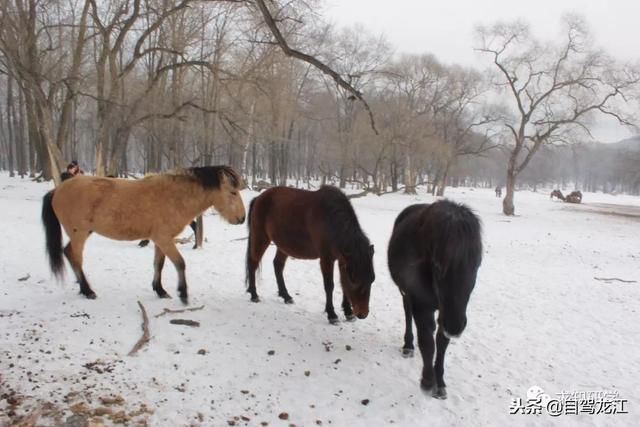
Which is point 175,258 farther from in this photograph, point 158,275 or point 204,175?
point 204,175

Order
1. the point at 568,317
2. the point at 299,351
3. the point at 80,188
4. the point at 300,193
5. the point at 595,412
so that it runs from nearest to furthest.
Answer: the point at 595,412 < the point at 299,351 < the point at 80,188 < the point at 300,193 < the point at 568,317

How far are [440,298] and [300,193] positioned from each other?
265 centimetres

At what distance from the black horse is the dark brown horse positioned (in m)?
0.40

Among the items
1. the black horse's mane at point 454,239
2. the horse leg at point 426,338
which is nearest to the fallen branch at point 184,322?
the horse leg at point 426,338

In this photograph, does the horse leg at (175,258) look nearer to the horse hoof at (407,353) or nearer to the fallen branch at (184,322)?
the fallen branch at (184,322)

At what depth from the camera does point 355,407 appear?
319cm

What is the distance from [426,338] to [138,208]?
139 inches

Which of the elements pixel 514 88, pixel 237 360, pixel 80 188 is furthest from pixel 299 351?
pixel 514 88

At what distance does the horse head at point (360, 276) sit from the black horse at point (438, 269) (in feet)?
0.91

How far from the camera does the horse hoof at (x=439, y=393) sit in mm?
3381

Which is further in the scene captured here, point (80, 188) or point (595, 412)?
point (80, 188)

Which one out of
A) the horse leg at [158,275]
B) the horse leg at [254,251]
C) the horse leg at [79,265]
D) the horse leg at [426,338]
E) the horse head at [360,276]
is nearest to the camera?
the horse leg at [426,338]

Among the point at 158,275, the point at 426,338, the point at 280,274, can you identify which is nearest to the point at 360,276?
the point at 426,338

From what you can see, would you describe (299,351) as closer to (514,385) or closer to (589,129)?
(514,385)
